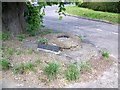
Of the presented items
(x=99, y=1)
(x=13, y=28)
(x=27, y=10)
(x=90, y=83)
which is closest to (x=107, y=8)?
(x=99, y=1)

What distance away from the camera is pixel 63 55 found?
7.38 meters

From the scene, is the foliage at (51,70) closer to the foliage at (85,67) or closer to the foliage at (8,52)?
Answer: the foliage at (85,67)

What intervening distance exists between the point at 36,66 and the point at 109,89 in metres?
1.71

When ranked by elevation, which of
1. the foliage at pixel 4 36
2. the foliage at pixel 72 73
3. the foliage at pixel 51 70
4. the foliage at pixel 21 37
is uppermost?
the foliage at pixel 4 36

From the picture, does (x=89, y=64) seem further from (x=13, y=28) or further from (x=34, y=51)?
(x=13, y=28)

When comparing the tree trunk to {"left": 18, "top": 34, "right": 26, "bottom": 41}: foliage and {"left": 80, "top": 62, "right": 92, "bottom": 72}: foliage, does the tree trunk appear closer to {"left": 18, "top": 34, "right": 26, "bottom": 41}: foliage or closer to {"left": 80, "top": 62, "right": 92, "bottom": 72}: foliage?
{"left": 18, "top": 34, "right": 26, "bottom": 41}: foliage

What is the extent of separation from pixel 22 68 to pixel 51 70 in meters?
0.67

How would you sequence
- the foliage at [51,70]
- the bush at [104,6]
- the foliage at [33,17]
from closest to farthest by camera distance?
the foliage at [51,70] < the foliage at [33,17] < the bush at [104,6]

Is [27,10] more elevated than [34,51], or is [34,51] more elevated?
[27,10]

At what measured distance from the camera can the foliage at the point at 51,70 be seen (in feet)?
19.7

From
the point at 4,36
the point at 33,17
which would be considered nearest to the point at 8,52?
the point at 4,36

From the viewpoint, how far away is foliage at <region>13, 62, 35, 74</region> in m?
6.20

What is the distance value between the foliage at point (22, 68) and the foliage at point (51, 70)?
361 millimetres

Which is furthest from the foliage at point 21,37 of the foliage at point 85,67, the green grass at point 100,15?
the green grass at point 100,15
